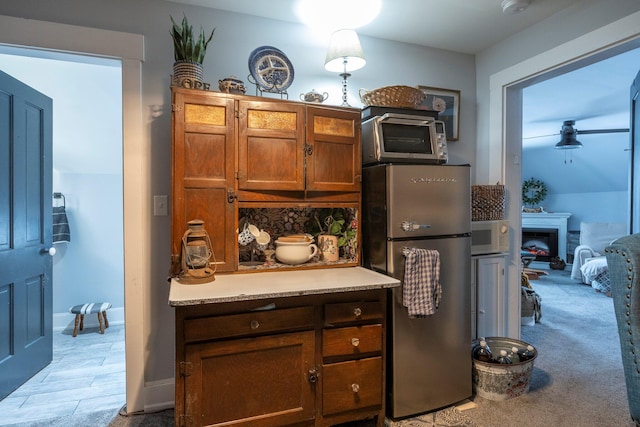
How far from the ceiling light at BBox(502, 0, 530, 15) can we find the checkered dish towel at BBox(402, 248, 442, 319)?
154 cm

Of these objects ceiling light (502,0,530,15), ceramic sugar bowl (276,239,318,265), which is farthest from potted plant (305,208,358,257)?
ceiling light (502,0,530,15)

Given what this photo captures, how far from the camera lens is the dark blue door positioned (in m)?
2.28

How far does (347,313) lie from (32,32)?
7.25 feet

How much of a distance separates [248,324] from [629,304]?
53.3 inches

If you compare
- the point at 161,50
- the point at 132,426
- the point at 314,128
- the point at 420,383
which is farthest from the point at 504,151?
the point at 132,426

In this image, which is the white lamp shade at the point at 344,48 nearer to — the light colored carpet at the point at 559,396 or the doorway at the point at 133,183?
the doorway at the point at 133,183

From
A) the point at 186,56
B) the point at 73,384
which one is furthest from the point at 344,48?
the point at 73,384

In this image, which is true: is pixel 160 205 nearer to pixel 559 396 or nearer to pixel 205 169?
pixel 205 169

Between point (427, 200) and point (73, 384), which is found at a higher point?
point (427, 200)

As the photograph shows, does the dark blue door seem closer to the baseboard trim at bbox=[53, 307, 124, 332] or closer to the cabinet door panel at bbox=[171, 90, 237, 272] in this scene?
the baseboard trim at bbox=[53, 307, 124, 332]

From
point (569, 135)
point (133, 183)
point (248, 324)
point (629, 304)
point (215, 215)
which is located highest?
point (569, 135)

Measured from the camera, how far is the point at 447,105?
2.88 meters

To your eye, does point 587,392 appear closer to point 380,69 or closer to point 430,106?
point 430,106

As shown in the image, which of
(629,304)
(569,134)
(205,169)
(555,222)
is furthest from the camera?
(555,222)
